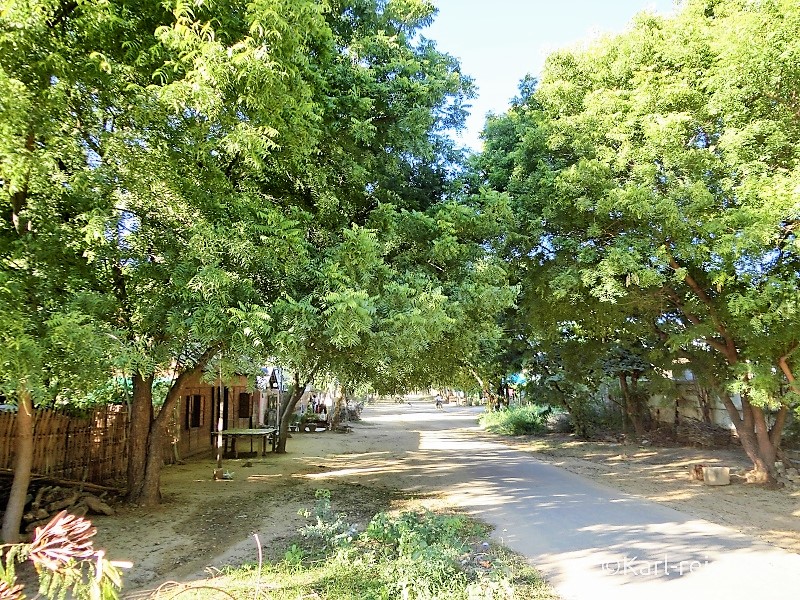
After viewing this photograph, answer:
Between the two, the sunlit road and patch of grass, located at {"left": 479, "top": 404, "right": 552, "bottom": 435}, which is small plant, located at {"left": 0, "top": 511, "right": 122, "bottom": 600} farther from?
patch of grass, located at {"left": 479, "top": 404, "right": 552, "bottom": 435}

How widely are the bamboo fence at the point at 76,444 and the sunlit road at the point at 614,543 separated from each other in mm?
6562

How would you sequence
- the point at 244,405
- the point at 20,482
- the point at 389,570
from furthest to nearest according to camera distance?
1. the point at 244,405
2. the point at 20,482
3. the point at 389,570

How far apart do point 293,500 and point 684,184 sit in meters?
9.86

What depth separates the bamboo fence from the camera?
344 inches

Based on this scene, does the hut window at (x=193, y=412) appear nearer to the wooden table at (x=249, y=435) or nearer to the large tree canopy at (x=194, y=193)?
the wooden table at (x=249, y=435)

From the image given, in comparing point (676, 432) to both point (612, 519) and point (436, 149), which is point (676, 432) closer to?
point (612, 519)

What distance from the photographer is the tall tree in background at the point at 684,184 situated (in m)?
9.25

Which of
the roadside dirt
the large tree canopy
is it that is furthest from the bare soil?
the large tree canopy

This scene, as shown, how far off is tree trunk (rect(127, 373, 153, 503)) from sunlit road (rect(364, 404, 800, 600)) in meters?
5.72

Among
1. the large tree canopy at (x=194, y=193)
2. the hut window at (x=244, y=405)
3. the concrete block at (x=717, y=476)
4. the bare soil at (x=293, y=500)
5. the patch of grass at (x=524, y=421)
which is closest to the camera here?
the large tree canopy at (x=194, y=193)

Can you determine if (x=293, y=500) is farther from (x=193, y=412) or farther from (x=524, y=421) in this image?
(x=524, y=421)

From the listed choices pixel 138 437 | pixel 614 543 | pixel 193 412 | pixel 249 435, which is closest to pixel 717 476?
pixel 614 543

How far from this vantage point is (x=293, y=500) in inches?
400

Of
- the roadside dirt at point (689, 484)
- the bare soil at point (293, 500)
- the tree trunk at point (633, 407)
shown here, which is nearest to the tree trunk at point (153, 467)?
the bare soil at point (293, 500)
